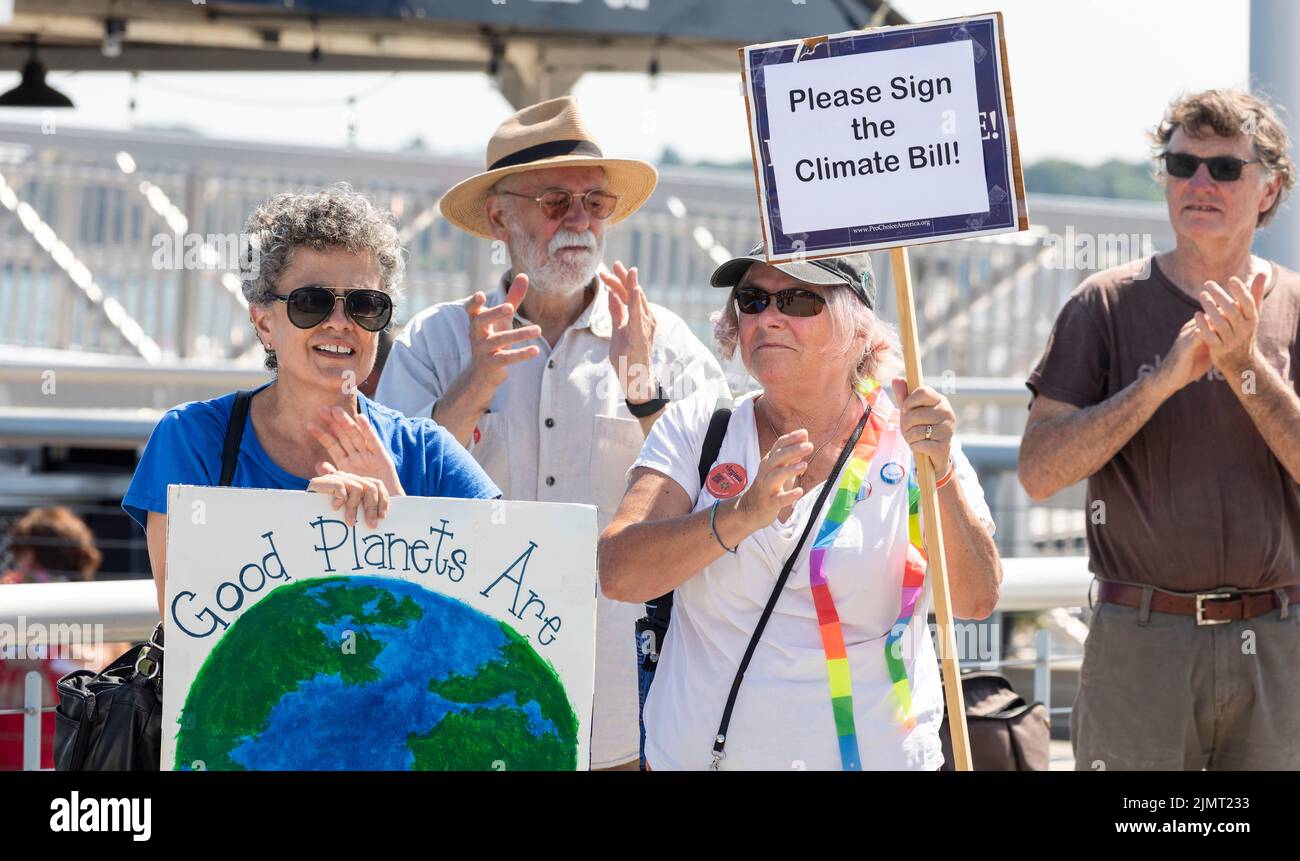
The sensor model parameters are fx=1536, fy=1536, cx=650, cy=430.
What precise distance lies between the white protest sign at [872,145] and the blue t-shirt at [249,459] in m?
0.69

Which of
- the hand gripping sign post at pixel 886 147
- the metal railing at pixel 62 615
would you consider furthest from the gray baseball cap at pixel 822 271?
the metal railing at pixel 62 615

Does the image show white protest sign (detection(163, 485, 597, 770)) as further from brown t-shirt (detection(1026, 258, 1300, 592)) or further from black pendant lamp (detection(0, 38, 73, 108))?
black pendant lamp (detection(0, 38, 73, 108))

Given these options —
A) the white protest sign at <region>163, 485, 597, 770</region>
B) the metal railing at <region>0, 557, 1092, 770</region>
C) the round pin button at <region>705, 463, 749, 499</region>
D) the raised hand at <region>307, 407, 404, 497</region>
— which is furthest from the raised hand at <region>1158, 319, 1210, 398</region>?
the metal railing at <region>0, 557, 1092, 770</region>

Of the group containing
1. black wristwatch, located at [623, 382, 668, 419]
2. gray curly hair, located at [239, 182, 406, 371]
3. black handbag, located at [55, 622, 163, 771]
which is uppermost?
gray curly hair, located at [239, 182, 406, 371]

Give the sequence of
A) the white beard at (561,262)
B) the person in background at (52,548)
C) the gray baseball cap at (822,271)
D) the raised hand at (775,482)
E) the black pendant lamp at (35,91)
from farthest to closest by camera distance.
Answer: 1. the black pendant lamp at (35,91)
2. the person in background at (52,548)
3. the white beard at (561,262)
4. the gray baseball cap at (822,271)
5. the raised hand at (775,482)

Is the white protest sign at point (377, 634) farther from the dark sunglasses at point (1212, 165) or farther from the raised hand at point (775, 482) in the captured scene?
the dark sunglasses at point (1212, 165)

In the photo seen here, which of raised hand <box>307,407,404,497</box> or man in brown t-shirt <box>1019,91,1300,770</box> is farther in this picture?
man in brown t-shirt <box>1019,91,1300,770</box>

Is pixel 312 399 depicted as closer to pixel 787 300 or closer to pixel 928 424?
pixel 787 300

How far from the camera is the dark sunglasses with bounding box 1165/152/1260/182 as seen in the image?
355 cm

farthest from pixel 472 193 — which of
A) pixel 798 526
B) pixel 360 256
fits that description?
pixel 798 526

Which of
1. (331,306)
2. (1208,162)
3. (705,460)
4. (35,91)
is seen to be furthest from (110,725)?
(35,91)

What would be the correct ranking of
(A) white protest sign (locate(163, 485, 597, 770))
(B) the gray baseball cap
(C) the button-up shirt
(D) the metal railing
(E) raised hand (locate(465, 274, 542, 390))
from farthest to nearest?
1. (C) the button-up shirt
2. (D) the metal railing
3. (E) raised hand (locate(465, 274, 542, 390))
4. (B) the gray baseball cap
5. (A) white protest sign (locate(163, 485, 597, 770))

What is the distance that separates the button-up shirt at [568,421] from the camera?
3.48 metres

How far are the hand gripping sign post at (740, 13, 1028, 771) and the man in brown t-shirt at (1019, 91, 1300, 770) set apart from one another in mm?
944
